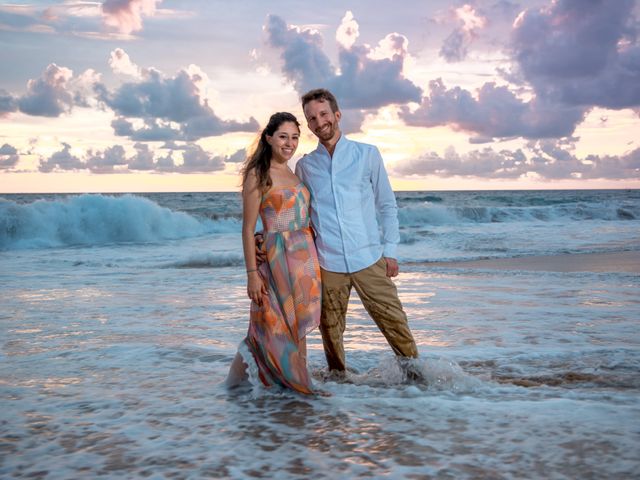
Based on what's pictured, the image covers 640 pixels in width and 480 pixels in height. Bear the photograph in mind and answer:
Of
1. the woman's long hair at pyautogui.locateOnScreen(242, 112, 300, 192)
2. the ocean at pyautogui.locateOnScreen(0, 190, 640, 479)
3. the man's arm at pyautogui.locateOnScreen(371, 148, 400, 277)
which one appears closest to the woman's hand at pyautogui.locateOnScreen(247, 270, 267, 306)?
the woman's long hair at pyautogui.locateOnScreen(242, 112, 300, 192)

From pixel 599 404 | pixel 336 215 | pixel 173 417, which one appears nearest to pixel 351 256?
pixel 336 215

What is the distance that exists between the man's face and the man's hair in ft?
0.06

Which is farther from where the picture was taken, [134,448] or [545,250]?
[545,250]

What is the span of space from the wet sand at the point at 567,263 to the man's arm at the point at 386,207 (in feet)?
30.7

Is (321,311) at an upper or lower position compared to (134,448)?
upper

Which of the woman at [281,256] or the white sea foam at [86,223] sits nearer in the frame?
the woman at [281,256]

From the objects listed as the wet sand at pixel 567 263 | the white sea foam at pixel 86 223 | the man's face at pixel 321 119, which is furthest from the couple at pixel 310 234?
the white sea foam at pixel 86 223

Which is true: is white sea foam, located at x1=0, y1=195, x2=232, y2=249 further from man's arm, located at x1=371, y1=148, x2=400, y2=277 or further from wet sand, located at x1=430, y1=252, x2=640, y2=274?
man's arm, located at x1=371, y1=148, x2=400, y2=277

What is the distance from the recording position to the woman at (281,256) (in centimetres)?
414

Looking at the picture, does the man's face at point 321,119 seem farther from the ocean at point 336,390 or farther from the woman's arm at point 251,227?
the ocean at point 336,390

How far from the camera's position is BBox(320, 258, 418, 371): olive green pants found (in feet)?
13.9

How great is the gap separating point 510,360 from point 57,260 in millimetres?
13821

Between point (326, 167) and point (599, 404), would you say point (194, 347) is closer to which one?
point (326, 167)

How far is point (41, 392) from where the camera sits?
15.2 feet
